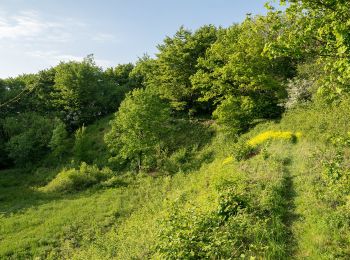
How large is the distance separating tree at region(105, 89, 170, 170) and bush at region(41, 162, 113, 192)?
2.36 metres

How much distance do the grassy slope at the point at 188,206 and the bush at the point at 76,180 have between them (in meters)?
1.54

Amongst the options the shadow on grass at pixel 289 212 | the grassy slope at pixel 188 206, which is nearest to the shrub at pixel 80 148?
the grassy slope at pixel 188 206

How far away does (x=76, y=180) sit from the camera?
33406 millimetres

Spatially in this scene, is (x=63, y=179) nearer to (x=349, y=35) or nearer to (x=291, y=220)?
(x=291, y=220)

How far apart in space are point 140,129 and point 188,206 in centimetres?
1831

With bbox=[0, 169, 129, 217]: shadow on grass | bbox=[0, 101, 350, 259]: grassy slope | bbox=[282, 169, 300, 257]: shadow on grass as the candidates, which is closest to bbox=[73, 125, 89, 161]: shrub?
bbox=[0, 169, 129, 217]: shadow on grass

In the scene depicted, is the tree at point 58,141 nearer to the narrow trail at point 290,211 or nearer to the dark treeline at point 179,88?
the dark treeline at point 179,88

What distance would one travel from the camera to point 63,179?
1310 inches

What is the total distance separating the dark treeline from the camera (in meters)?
33.6

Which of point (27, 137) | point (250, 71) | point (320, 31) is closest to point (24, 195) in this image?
point (27, 137)

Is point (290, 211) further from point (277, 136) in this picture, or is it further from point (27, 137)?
point (27, 137)

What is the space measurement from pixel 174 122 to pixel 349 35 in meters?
35.1

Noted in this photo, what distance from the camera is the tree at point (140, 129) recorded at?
3409 cm

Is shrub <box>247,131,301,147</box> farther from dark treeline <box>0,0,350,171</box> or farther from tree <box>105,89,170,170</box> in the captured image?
tree <box>105,89,170,170</box>
